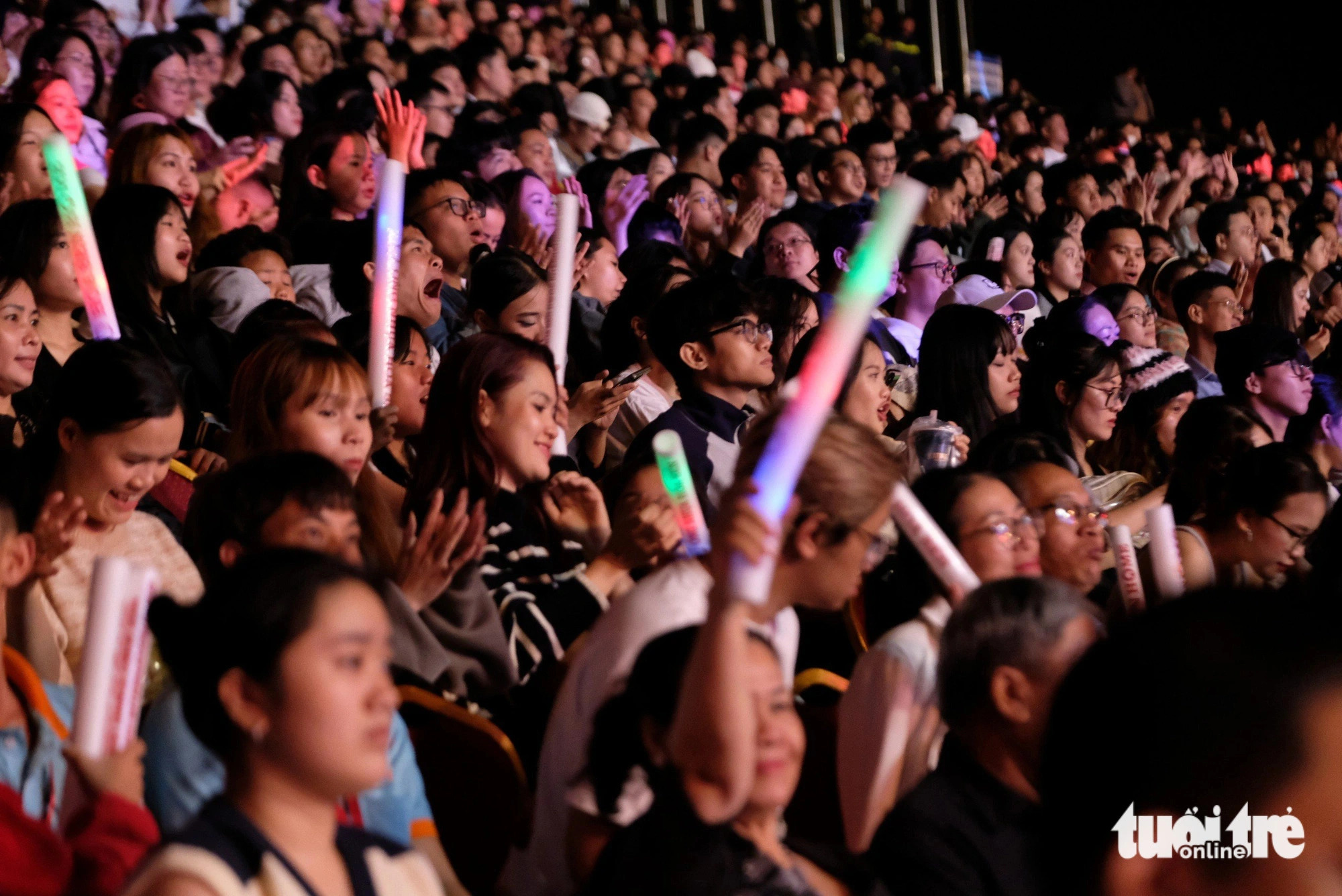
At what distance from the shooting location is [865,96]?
35.2 ft

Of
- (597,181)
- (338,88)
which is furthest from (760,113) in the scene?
(338,88)

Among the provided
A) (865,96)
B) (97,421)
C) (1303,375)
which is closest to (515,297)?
(97,421)

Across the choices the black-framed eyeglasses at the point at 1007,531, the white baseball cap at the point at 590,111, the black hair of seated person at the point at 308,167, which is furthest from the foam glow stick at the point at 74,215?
the white baseball cap at the point at 590,111

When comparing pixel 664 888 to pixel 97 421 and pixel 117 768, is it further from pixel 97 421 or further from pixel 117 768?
pixel 97 421

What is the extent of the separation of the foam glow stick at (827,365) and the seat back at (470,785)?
85 cm

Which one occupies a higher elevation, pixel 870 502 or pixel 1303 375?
pixel 870 502

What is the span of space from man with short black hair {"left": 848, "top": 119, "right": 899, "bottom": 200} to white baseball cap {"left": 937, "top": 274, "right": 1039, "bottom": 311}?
225cm

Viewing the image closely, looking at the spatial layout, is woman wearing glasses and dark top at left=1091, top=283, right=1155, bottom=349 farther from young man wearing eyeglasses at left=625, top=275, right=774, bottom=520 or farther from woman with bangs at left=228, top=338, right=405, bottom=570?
woman with bangs at left=228, top=338, right=405, bottom=570

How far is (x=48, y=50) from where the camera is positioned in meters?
5.08

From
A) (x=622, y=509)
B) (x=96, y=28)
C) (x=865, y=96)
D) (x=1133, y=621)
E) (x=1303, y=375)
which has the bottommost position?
(x=865, y=96)

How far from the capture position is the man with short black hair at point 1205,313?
18.0 ft

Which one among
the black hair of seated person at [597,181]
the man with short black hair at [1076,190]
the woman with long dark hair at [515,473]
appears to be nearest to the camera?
the woman with long dark hair at [515,473]

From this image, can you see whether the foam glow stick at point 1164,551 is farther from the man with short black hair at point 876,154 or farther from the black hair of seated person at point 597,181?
the man with short black hair at point 876,154

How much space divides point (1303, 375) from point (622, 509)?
2772 mm
